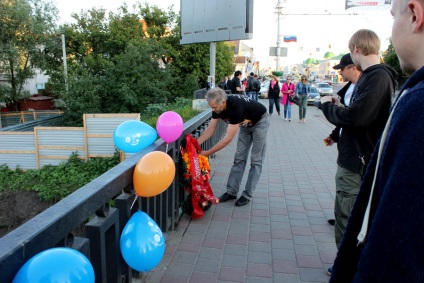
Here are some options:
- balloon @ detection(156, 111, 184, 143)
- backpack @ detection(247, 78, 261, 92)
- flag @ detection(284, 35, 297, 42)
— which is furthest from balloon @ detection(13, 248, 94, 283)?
flag @ detection(284, 35, 297, 42)

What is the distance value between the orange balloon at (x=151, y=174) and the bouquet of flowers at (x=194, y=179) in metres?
1.24

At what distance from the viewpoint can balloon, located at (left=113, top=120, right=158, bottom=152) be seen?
286cm

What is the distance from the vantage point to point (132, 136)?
9.38 feet

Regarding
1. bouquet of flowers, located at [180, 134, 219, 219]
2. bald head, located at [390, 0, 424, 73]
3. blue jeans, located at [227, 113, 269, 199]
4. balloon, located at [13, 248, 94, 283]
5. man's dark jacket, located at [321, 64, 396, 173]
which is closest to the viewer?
bald head, located at [390, 0, 424, 73]

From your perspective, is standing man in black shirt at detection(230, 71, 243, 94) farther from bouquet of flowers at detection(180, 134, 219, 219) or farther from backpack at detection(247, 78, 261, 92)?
bouquet of flowers at detection(180, 134, 219, 219)

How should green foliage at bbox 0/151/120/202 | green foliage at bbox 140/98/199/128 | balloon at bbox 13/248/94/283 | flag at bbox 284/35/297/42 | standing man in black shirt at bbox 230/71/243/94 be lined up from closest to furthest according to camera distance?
balloon at bbox 13/248/94/283
green foliage at bbox 140/98/199/128
standing man in black shirt at bbox 230/71/243/94
green foliage at bbox 0/151/120/202
flag at bbox 284/35/297/42

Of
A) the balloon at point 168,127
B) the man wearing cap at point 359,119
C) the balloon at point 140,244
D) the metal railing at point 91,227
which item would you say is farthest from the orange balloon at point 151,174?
the man wearing cap at point 359,119

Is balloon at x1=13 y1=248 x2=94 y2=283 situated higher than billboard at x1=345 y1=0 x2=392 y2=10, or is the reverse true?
billboard at x1=345 y1=0 x2=392 y2=10

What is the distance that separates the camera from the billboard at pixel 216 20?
10.7 meters

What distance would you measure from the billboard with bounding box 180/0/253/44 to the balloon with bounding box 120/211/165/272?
929cm

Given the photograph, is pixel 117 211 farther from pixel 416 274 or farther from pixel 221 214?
pixel 221 214

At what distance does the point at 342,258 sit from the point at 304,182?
463 cm

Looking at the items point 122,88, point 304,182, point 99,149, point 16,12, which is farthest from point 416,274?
point 16,12

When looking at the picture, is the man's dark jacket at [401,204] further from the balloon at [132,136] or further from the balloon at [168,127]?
the balloon at [168,127]
